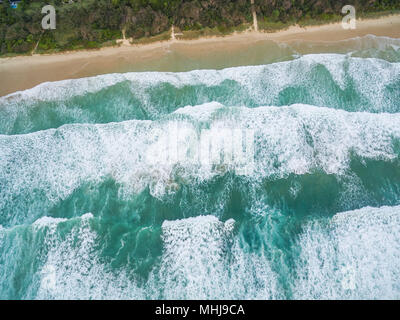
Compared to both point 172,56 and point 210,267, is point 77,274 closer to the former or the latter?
point 210,267

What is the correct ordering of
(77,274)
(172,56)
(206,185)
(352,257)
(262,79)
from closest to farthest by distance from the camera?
(352,257) < (77,274) < (206,185) < (262,79) < (172,56)

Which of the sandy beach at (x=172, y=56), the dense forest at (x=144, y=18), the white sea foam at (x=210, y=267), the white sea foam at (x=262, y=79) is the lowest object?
the white sea foam at (x=210, y=267)

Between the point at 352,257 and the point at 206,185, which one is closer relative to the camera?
the point at 352,257

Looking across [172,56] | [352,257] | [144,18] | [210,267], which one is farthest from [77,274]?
[144,18]
